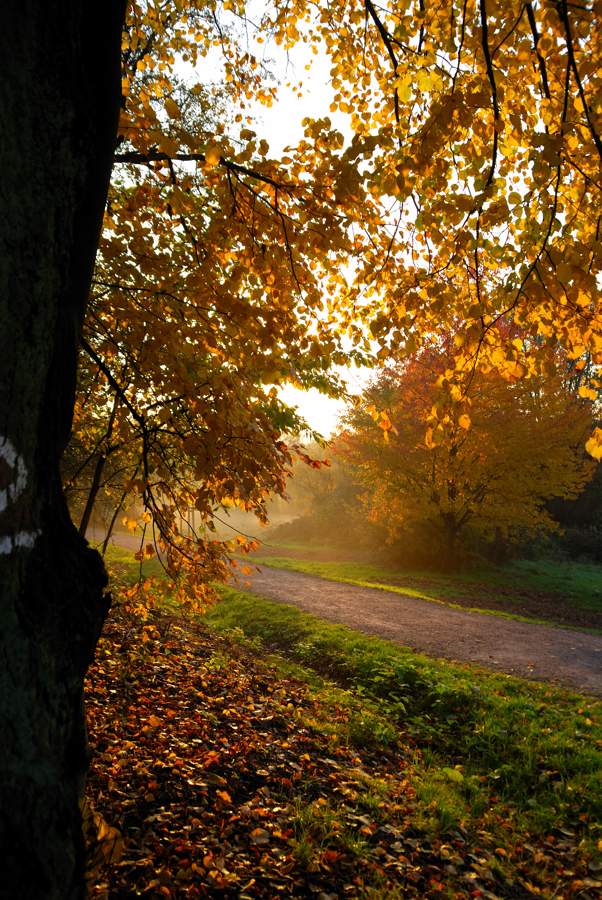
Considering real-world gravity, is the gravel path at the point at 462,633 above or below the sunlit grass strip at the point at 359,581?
above

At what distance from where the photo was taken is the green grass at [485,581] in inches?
520

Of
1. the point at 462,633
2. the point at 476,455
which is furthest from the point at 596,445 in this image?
the point at 476,455

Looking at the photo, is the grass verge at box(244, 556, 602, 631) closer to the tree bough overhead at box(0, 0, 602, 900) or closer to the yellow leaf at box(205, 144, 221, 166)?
the tree bough overhead at box(0, 0, 602, 900)

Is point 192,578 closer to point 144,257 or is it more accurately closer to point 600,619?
point 144,257

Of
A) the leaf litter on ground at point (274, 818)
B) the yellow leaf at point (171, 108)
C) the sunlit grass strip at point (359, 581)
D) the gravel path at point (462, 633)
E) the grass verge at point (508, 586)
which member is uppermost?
the yellow leaf at point (171, 108)

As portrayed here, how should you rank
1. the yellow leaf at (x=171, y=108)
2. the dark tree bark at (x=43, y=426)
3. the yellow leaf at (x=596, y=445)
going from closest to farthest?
the dark tree bark at (x=43, y=426) < the yellow leaf at (x=171, y=108) < the yellow leaf at (x=596, y=445)

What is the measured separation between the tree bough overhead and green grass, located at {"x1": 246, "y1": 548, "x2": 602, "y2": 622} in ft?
32.4

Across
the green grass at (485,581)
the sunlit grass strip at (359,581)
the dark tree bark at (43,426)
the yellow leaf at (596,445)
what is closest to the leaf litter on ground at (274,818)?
the dark tree bark at (43,426)

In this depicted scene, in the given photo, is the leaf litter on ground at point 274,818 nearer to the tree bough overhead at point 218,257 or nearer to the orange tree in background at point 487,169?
the tree bough overhead at point 218,257

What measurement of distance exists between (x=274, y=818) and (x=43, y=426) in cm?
296

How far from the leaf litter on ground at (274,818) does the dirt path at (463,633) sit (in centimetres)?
322

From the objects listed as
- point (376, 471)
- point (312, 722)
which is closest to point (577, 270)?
point (312, 722)

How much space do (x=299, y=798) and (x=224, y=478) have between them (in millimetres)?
2314

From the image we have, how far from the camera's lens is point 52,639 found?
141cm
